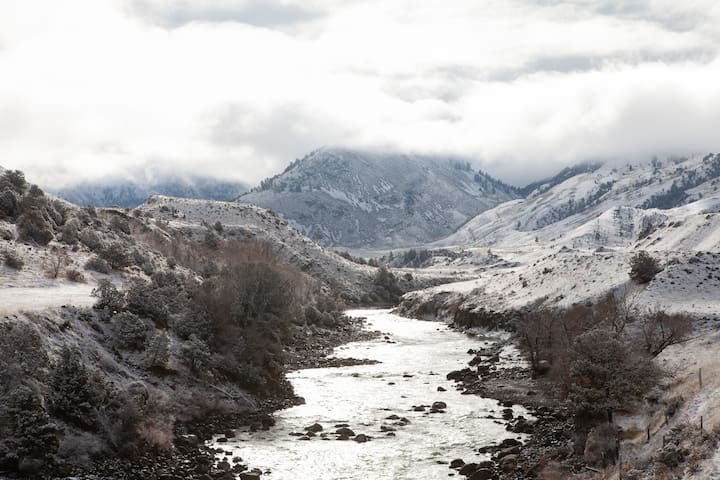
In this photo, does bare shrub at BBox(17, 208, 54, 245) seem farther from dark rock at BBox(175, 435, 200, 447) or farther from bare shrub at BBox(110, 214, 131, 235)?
dark rock at BBox(175, 435, 200, 447)

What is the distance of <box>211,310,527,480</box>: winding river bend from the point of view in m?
33.7

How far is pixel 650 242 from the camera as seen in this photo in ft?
614

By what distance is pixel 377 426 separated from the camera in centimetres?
4231

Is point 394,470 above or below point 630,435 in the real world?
below

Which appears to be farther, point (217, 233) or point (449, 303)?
point (217, 233)

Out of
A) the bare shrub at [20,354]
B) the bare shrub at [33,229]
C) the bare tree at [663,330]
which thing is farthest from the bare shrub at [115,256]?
the bare tree at [663,330]

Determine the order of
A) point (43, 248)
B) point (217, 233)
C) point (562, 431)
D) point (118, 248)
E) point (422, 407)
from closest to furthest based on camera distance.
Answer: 1. point (562, 431)
2. point (422, 407)
3. point (43, 248)
4. point (118, 248)
5. point (217, 233)

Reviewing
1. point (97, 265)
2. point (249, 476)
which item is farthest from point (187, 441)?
point (97, 265)

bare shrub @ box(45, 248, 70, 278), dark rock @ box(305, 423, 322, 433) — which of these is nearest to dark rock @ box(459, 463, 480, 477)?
dark rock @ box(305, 423, 322, 433)

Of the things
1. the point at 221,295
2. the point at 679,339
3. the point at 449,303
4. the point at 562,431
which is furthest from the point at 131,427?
the point at 449,303

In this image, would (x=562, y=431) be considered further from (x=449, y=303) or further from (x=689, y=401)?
(x=449, y=303)

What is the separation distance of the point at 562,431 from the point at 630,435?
751cm

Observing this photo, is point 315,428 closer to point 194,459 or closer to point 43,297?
point 194,459

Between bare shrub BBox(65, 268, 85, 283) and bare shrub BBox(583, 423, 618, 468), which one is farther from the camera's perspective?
bare shrub BBox(65, 268, 85, 283)
